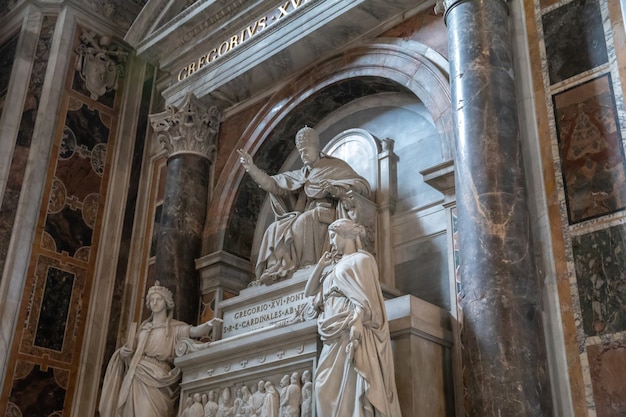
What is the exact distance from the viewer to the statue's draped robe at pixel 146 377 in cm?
815

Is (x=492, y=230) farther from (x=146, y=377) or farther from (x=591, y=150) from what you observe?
(x=146, y=377)

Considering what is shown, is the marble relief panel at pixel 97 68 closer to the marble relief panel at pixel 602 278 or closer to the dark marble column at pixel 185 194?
the dark marble column at pixel 185 194

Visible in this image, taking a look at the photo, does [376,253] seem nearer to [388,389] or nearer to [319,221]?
[319,221]

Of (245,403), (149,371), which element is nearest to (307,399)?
(245,403)

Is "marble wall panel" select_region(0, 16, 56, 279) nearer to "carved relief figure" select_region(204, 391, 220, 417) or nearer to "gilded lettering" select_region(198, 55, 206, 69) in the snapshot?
"gilded lettering" select_region(198, 55, 206, 69)

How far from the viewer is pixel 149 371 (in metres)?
8.29

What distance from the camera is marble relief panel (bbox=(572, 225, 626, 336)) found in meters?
6.11

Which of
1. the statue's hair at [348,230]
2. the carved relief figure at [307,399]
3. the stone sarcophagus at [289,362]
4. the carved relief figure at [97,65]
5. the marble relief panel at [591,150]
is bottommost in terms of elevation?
the carved relief figure at [307,399]

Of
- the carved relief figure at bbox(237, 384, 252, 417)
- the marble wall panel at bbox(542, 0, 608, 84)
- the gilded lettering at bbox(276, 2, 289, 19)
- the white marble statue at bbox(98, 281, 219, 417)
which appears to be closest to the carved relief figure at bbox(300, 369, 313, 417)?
the carved relief figure at bbox(237, 384, 252, 417)

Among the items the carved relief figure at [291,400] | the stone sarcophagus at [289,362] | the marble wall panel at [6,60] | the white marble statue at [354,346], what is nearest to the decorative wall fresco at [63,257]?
the marble wall panel at [6,60]

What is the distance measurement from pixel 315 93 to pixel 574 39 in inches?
145

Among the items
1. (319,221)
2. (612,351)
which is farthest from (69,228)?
(612,351)

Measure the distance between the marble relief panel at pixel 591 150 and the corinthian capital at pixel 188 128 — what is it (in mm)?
5238

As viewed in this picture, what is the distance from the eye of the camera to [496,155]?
6785mm
